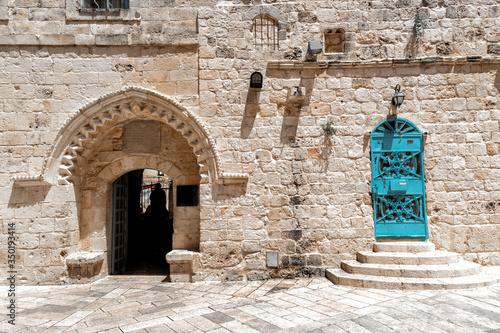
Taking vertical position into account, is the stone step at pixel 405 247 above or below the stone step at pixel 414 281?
above

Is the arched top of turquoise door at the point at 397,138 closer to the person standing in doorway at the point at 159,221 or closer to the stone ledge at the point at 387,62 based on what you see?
the stone ledge at the point at 387,62

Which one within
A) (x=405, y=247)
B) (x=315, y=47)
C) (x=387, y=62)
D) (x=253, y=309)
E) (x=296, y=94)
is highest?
(x=315, y=47)

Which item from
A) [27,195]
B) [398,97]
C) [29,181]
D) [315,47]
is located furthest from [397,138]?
[27,195]

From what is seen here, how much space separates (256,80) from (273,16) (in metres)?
1.18

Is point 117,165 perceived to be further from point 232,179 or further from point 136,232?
point 136,232

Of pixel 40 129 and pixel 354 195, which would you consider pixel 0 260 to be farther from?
pixel 354 195

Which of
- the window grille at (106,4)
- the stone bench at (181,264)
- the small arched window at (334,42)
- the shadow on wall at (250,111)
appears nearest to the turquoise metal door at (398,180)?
the small arched window at (334,42)

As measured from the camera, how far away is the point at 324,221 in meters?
5.25

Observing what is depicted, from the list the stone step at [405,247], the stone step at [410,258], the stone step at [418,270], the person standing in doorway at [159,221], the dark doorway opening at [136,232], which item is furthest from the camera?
the person standing in doorway at [159,221]

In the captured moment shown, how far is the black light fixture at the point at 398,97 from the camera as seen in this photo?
525cm

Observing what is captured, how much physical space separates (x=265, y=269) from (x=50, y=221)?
356 cm

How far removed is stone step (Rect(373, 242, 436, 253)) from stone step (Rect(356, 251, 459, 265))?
0.21ft

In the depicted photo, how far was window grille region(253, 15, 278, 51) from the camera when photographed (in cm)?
552

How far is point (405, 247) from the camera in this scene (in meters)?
5.02
